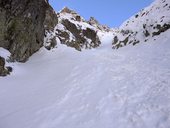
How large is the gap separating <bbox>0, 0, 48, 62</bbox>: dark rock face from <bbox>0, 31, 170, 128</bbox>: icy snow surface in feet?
6.25

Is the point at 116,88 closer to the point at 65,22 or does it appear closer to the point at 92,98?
the point at 92,98

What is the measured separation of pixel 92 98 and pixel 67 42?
26743mm

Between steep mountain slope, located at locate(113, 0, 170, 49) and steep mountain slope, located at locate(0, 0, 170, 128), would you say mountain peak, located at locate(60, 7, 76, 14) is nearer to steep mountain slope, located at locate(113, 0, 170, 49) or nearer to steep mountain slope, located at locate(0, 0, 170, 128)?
steep mountain slope, located at locate(113, 0, 170, 49)

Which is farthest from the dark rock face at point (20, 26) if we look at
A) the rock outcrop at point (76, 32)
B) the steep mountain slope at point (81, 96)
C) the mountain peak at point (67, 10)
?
the mountain peak at point (67, 10)

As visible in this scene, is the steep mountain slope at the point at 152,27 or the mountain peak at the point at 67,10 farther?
Result: the mountain peak at the point at 67,10

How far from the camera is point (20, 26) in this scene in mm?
16703

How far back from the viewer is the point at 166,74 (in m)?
11.3

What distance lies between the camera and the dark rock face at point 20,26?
50.3 ft

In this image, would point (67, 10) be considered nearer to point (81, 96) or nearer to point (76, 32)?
point (76, 32)

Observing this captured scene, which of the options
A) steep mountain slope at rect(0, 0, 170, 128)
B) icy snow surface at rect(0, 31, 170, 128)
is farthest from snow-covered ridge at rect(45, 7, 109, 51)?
icy snow surface at rect(0, 31, 170, 128)

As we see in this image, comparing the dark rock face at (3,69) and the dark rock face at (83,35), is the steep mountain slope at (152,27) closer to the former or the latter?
the dark rock face at (83,35)

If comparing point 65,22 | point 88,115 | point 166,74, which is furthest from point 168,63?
point 65,22

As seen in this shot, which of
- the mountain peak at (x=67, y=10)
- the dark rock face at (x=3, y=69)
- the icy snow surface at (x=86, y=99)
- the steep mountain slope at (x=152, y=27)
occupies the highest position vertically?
the mountain peak at (x=67, y=10)

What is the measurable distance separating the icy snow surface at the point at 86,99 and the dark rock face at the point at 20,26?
74.9 inches
